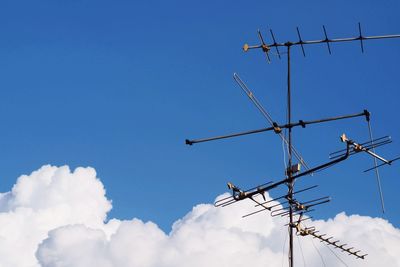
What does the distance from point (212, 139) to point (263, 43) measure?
18.5 feet

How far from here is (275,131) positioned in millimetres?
20297

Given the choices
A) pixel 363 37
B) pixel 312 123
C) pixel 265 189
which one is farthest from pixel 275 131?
pixel 363 37

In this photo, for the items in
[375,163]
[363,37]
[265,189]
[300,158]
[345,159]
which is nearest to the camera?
[345,159]

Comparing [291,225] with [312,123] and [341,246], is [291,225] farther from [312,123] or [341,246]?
[312,123]

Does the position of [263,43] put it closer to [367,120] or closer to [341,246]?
[367,120]

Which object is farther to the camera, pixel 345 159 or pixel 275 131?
pixel 275 131

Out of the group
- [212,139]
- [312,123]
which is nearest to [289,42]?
[312,123]

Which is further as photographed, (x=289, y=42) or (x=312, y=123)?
(x=289, y=42)

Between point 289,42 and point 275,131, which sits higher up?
point 289,42

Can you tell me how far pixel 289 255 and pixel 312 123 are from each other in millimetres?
7445

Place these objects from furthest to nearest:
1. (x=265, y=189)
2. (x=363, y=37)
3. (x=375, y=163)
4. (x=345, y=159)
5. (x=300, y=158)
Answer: (x=300, y=158)
(x=363, y=37)
(x=375, y=163)
(x=265, y=189)
(x=345, y=159)

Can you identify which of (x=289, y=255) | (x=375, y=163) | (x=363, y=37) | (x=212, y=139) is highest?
(x=363, y=37)

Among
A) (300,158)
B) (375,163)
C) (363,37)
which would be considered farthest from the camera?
(300,158)

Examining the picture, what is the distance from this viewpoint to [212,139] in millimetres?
20156
